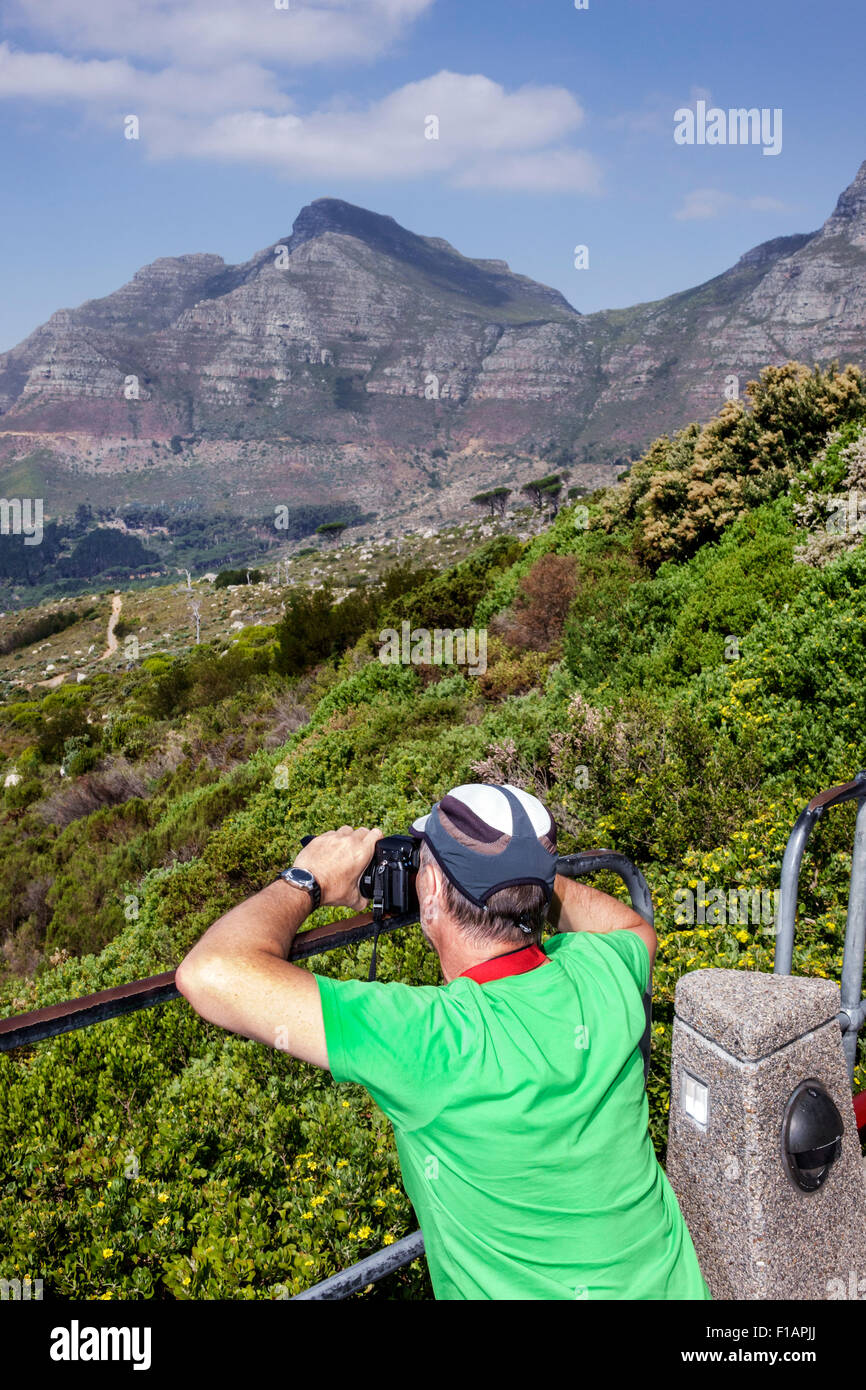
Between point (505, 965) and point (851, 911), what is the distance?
127 cm

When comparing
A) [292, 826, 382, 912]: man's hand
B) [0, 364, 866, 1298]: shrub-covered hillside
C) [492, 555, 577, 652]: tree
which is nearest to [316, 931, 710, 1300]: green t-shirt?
[292, 826, 382, 912]: man's hand

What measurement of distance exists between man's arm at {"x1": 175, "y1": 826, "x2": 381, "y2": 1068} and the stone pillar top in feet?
2.80

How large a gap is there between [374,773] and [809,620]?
5062mm

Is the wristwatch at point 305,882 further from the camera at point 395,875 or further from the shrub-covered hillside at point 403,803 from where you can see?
the shrub-covered hillside at point 403,803

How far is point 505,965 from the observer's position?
1632 millimetres

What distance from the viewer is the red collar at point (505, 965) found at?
1619 mm

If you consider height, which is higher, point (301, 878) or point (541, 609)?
point (301, 878)

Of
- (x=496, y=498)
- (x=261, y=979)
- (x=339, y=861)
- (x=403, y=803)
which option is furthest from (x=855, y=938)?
(x=496, y=498)

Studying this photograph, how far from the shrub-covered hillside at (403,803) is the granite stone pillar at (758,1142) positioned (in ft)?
5.18

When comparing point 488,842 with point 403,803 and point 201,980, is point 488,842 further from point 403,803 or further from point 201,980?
point 403,803

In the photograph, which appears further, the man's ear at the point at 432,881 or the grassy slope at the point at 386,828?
the grassy slope at the point at 386,828

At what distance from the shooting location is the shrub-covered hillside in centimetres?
332

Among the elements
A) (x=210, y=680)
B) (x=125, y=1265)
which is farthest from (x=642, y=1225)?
(x=210, y=680)

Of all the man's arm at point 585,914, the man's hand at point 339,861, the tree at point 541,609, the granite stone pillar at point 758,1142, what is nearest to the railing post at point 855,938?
the granite stone pillar at point 758,1142
